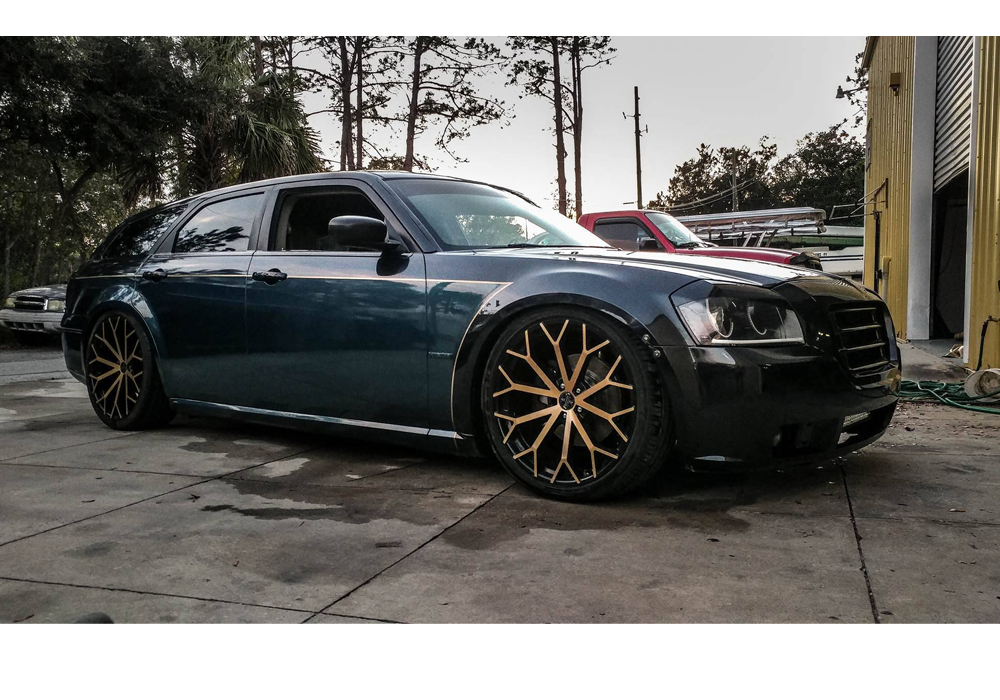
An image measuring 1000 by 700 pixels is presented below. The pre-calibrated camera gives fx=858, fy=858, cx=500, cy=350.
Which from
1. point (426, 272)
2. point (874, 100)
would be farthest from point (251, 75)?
point (426, 272)

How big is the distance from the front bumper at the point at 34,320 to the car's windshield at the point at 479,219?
10.8 metres

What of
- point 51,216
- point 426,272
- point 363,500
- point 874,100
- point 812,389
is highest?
point 874,100

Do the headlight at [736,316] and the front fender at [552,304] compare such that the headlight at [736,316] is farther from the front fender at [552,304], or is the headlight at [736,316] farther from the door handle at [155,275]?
the door handle at [155,275]

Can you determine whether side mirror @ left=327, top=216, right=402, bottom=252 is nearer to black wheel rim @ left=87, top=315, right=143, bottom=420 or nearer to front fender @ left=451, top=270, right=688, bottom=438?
front fender @ left=451, top=270, right=688, bottom=438

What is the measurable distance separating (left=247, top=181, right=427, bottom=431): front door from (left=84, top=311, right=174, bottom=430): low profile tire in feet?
3.24

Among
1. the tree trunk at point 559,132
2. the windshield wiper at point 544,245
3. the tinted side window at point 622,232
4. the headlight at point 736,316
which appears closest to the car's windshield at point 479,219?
the windshield wiper at point 544,245

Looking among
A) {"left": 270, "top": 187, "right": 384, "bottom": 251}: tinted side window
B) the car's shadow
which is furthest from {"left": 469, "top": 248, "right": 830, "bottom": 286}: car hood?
{"left": 270, "top": 187, "right": 384, "bottom": 251}: tinted side window

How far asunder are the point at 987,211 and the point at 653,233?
3.45 metres

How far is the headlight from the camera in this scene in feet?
10.6

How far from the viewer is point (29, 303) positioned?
44.1ft

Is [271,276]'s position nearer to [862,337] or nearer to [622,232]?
[862,337]
